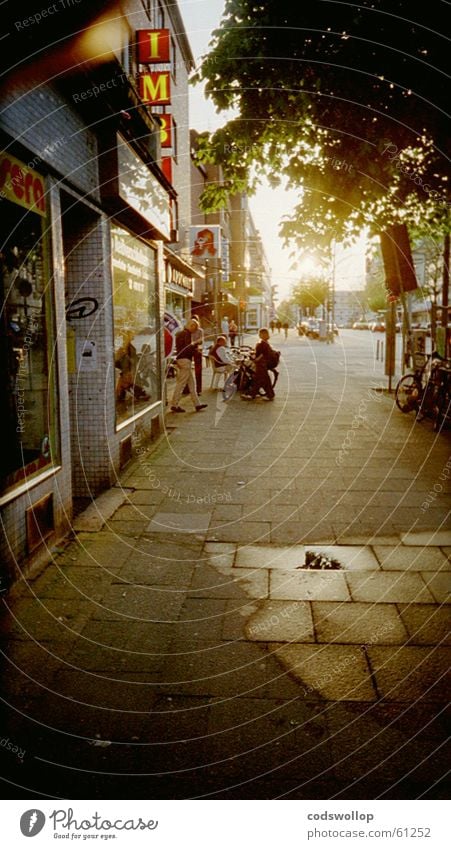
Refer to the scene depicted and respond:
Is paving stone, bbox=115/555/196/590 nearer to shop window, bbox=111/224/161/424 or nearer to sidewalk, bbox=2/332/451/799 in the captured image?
sidewalk, bbox=2/332/451/799

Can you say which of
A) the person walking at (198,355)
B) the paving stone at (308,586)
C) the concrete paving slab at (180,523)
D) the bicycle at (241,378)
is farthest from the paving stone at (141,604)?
the bicycle at (241,378)

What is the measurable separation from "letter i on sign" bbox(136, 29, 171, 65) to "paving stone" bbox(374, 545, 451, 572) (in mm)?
10507

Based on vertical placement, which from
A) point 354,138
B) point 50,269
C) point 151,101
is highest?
point 151,101

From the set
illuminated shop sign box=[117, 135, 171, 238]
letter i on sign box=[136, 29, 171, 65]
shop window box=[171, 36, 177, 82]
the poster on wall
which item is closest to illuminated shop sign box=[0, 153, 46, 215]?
illuminated shop sign box=[117, 135, 171, 238]

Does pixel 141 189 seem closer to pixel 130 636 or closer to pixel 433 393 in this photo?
pixel 130 636

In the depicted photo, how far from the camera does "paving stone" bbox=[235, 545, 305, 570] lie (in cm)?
525

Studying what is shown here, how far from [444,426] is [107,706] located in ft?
30.2

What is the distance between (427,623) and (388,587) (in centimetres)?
58

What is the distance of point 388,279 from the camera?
1529 cm

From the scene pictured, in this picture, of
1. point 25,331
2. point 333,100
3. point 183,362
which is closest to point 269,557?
point 25,331

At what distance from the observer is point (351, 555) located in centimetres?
546

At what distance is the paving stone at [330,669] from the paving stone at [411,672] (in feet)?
0.25
